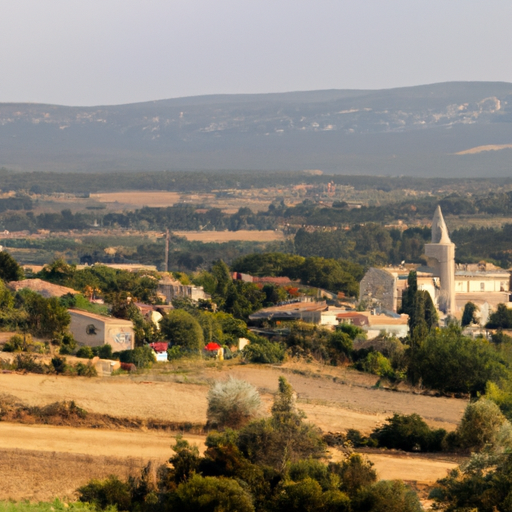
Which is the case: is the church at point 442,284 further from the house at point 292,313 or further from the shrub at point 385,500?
the shrub at point 385,500

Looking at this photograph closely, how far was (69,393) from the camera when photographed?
2338 cm

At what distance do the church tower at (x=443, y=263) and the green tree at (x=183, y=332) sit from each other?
784 inches

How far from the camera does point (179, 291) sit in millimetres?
43688

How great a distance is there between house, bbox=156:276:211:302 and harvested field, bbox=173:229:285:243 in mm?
71276

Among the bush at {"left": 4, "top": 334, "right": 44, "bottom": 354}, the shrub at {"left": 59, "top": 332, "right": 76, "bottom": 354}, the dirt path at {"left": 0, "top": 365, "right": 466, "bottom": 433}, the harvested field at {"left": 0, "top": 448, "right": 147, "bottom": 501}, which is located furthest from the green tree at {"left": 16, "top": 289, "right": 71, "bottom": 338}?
the harvested field at {"left": 0, "top": 448, "right": 147, "bottom": 501}

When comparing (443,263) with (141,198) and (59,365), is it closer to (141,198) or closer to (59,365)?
(59,365)

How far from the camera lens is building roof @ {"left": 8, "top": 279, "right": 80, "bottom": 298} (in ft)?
119

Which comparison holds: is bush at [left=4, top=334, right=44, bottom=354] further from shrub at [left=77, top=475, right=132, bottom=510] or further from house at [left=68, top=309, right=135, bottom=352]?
shrub at [left=77, top=475, right=132, bottom=510]

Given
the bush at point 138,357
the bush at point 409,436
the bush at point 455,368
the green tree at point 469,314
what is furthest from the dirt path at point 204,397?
the green tree at point 469,314

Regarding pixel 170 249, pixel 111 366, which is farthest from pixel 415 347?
pixel 170 249

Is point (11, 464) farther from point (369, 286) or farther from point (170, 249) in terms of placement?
point (170, 249)

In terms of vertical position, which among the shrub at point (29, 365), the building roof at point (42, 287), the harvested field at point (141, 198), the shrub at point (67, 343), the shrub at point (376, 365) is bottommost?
the harvested field at point (141, 198)

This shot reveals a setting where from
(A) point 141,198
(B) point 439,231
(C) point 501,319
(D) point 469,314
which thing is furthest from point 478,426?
(A) point 141,198

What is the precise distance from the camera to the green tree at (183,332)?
3209 centimetres
